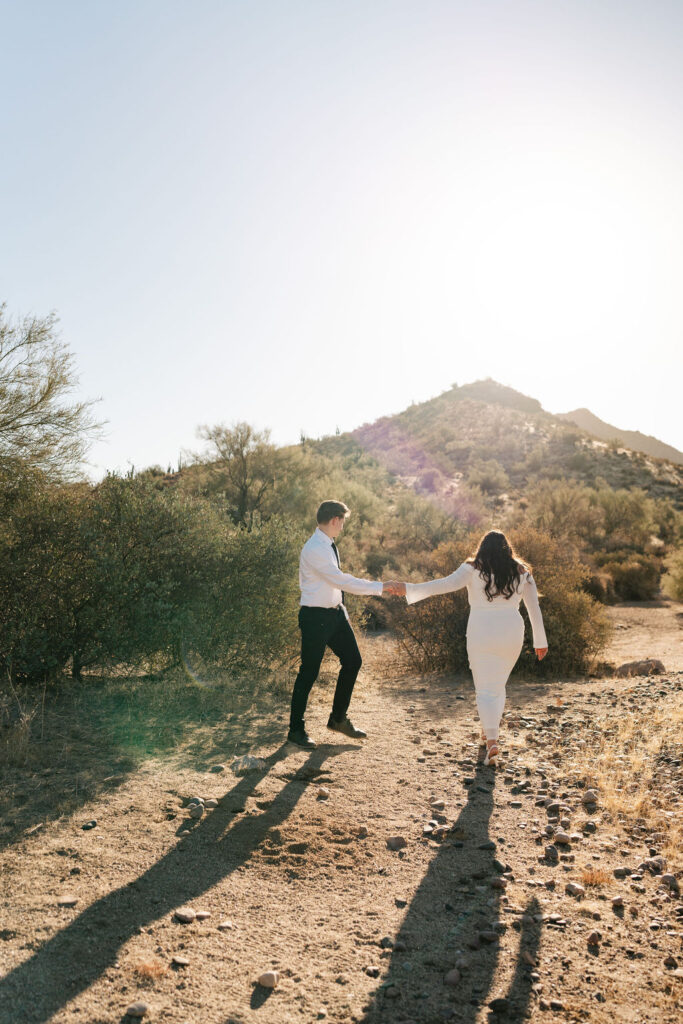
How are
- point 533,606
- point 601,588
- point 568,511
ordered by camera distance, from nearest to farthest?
point 533,606 → point 601,588 → point 568,511

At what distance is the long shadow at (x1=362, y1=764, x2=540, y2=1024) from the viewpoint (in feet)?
9.18

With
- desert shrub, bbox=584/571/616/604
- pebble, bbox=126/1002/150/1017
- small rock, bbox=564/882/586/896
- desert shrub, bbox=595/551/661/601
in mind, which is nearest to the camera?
pebble, bbox=126/1002/150/1017

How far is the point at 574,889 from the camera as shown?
378cm

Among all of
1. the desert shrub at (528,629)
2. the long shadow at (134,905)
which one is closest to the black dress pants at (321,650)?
the long shadow at (134,905)

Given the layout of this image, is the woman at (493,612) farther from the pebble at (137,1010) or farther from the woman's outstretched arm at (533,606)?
the pebble at (137,1010)

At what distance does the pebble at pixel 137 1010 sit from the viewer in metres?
2.64

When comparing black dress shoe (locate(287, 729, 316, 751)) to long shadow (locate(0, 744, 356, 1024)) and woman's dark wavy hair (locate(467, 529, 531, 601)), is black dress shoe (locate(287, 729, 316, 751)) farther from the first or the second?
woman's dark wavy hair (locate(467, 529, 531, 601))

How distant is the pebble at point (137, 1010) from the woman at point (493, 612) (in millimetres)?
3545

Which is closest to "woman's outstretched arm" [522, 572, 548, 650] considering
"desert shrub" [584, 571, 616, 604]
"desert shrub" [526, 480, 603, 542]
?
"desert shrub" [584, 571, 616, 604]

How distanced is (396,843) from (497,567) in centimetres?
222

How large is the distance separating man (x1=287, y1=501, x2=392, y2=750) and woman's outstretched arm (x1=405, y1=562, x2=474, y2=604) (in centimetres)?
22

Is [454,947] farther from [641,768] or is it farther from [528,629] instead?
[528,629]

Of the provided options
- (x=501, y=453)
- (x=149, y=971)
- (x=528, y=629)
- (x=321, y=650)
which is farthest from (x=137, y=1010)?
(x=501, y=453)

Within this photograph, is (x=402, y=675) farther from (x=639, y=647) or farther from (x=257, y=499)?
(x=257, y=499)
